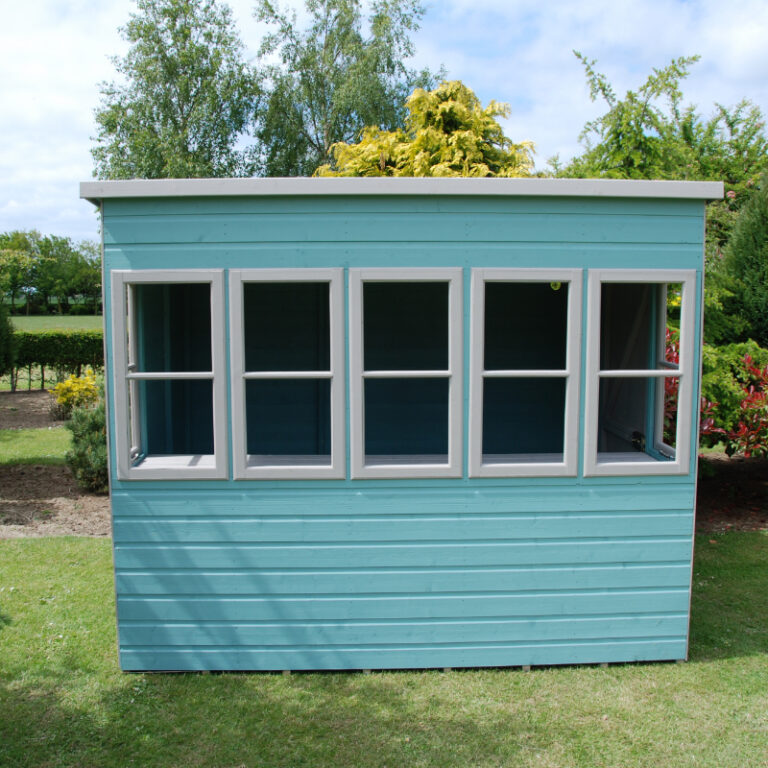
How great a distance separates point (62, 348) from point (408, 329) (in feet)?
Result: 42.0

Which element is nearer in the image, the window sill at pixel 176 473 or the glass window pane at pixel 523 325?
the window sill at pixel 176 473

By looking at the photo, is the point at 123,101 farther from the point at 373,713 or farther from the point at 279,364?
the point at 373,713

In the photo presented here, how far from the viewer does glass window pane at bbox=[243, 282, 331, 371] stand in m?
5.44

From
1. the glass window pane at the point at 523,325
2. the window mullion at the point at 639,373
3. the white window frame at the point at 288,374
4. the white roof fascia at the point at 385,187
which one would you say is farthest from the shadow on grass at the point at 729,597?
the white roof fascia at the point at 385,187

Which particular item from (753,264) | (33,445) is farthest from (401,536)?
(33,445)

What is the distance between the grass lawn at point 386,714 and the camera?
3.34 metres

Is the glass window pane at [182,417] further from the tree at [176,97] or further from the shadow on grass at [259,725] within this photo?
the tree at [176,97]

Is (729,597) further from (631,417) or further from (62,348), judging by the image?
(62,348)

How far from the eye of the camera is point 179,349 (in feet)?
17.7

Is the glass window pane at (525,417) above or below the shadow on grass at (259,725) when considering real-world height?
above

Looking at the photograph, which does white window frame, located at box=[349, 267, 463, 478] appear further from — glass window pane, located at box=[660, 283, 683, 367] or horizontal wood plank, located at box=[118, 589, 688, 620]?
glass window pane, located at box=[660, 283, 683, 367]

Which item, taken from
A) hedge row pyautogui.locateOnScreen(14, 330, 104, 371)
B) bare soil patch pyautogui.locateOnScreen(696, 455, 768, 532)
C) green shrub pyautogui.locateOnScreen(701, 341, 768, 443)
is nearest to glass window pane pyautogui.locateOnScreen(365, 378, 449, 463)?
green shrub pyautogui.locateOnScreen(701, 341, 768, 443)

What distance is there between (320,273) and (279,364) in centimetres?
181

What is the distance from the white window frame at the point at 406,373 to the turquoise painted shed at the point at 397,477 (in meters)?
0.01
